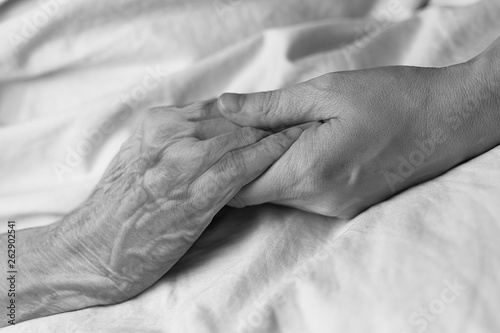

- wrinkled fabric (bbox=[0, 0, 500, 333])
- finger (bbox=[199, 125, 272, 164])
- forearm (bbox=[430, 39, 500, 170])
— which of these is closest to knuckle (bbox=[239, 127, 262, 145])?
finger (bbox=[199, 125, 272, 164])

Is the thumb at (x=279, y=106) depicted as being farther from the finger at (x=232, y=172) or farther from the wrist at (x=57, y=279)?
the wrist at (x=57, y=279)

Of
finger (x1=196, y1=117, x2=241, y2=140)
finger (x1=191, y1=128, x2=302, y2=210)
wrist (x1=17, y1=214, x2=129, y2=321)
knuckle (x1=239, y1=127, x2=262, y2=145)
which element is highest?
finger (x1=196, y1=117, x2=241, y2=140)

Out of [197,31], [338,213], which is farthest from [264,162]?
[197,31]

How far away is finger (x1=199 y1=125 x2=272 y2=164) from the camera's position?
0.88 meters

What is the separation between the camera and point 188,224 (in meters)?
0.88

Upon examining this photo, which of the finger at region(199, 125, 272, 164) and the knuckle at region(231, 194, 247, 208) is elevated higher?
the finger at region(199, 125, 272, 164)

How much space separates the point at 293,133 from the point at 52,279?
429mm

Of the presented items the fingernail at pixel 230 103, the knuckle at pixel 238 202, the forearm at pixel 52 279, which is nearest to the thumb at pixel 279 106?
the fingernail at pixel 230 103

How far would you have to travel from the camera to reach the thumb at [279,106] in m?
0.88

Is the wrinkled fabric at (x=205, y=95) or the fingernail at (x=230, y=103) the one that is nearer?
the wrinkled fabric at (x=205, y=95)

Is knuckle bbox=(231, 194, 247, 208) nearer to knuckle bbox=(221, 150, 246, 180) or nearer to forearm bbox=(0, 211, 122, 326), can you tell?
knuckle bbox=(221, 150, 246, 180)

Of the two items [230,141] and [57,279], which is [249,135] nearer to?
[230,141]

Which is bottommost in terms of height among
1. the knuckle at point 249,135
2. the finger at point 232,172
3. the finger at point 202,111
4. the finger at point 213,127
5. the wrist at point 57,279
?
the wrist at point 57,279

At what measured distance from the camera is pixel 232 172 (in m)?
0.86
